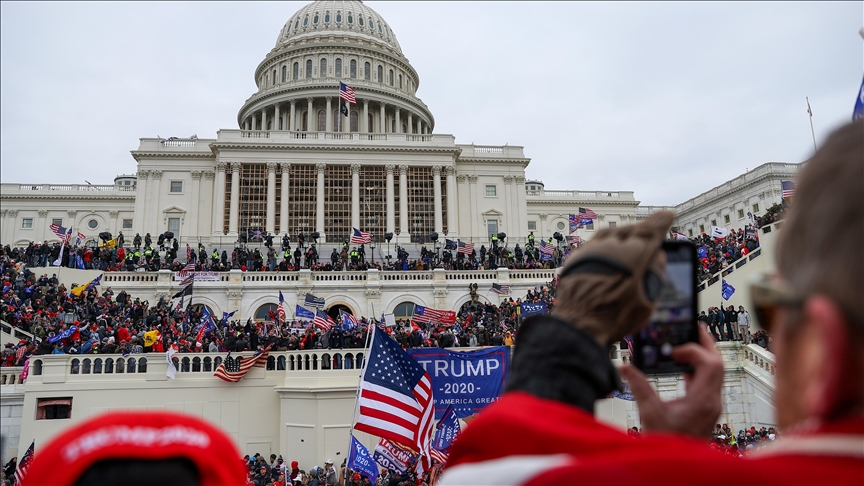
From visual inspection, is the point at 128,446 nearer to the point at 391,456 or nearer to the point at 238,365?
the point at 391,456

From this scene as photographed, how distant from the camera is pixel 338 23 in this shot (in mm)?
90500

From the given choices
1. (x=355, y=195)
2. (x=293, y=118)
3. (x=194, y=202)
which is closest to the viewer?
(x=355, y=195)

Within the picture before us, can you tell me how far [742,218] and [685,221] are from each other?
1339cm

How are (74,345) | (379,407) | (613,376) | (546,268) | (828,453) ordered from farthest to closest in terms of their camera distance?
(546,268) → (74,345) → (379,407) → (613,376) → (828,453)

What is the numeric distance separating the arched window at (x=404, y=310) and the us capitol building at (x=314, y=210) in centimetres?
27

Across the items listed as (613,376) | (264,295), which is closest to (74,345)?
(264,295)

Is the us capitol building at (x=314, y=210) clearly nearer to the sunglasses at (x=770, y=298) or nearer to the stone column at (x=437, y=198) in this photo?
the stone column at (x=437, y=198)

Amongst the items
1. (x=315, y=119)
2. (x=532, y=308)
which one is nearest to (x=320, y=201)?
(x=315, y=119)

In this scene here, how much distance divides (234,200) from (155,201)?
9.16m

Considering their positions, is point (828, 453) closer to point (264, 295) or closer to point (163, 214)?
point (264, 295)

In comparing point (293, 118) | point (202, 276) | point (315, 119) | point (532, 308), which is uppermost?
point (293, 118)

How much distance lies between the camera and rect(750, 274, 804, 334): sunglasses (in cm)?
129

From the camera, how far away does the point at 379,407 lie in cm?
1362

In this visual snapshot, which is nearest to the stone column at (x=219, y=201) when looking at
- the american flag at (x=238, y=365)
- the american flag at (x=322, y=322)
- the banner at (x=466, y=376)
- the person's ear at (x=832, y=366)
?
the american flag at (x=322, y=322)
